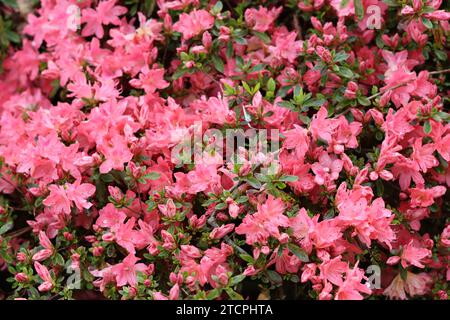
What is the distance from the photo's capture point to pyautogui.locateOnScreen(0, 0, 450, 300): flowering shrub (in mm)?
2092

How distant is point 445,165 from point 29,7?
2.00m

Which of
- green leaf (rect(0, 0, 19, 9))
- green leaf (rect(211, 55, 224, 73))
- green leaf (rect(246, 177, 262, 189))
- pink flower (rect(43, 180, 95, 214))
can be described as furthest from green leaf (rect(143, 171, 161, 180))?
green leaf (rect(0, 0, 19, 9))

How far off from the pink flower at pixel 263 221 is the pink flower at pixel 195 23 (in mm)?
789

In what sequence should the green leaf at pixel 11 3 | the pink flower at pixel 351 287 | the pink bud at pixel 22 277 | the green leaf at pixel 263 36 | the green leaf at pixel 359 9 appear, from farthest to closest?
the green leaf at pixel 11 3
the green leaf at pixel 263 36
the green leaf at pixel 359 9
the pink bud at pixel 22 277
the pink flower at pixel 351 287

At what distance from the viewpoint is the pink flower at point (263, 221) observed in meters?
2.02

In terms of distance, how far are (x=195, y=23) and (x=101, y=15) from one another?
18.4 inches

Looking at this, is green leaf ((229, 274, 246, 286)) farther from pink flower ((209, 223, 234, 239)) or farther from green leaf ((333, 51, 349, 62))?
green leaf ((333, 51, 349, 62))

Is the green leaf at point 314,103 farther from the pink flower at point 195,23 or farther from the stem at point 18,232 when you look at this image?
the stem at point 18,232

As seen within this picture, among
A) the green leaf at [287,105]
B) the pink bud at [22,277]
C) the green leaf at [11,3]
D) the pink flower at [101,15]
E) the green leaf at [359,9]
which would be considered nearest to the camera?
the pink bud at [22,277]

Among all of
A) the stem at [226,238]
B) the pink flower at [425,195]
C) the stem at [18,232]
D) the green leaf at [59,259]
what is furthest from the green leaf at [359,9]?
the stem at [18,232]

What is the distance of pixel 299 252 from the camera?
2021 millimetres

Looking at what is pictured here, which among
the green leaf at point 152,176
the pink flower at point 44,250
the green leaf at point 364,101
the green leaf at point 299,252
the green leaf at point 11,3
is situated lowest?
the pink flower at point 44,250

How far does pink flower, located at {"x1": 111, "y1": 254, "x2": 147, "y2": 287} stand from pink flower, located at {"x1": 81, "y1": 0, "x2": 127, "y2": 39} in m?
1.07

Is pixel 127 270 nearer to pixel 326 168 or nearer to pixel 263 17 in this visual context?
pixel 326 168
